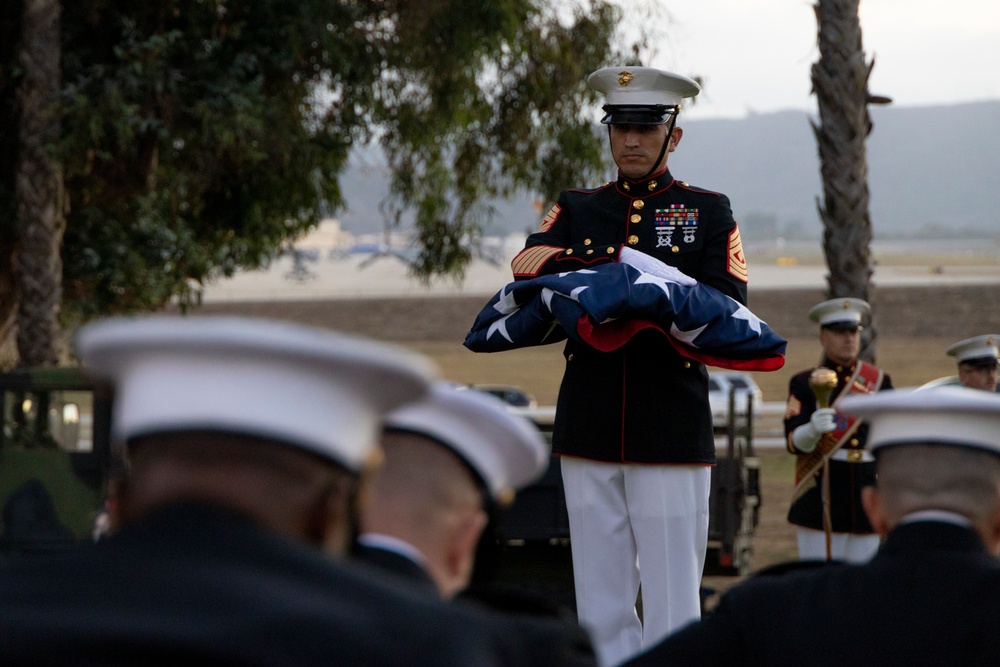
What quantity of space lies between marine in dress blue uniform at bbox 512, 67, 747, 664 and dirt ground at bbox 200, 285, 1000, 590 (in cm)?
2571

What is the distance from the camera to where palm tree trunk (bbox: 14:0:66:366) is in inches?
467

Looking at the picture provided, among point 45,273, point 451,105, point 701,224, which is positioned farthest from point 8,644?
point 451,105

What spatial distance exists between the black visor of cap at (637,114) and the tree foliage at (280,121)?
8026mm

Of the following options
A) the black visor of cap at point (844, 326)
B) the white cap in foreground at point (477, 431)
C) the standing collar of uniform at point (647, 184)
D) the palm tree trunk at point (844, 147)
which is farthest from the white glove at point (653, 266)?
the palm tree trunk at point (844, 147)

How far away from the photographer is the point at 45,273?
1205 cm

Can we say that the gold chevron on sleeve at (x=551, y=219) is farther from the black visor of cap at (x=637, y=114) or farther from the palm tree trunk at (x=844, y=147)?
the palm tree trunk at (x=844, y=147)

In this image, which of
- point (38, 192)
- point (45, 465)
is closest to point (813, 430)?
point (45, 465)

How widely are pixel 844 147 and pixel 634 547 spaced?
6.11m

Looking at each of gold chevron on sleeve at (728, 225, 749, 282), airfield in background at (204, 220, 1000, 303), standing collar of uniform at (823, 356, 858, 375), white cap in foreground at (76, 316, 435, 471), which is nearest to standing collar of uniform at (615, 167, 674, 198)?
gold chevron on sleeve at (728, 225, 749, 282)

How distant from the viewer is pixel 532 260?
4387mm

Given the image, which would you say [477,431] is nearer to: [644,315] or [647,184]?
[644,315]

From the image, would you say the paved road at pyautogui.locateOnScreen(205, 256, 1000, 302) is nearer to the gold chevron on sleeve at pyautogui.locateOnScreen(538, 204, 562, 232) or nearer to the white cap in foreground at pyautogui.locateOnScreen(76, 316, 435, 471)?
the gold chevron on sleeve at pyautogui.locateOnScreen(538, 204, 562, 232)

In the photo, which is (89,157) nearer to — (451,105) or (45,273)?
(45,273)

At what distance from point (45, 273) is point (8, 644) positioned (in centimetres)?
1123
